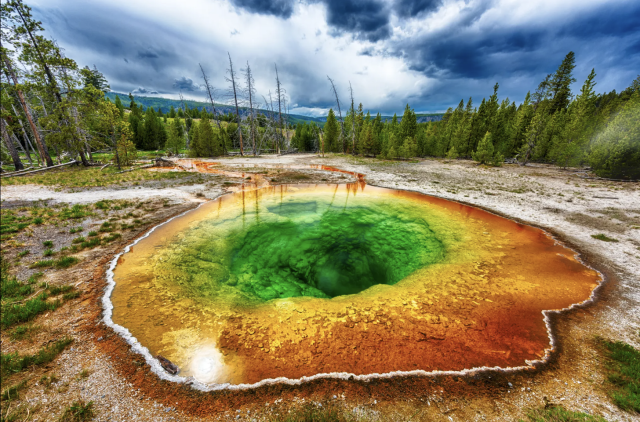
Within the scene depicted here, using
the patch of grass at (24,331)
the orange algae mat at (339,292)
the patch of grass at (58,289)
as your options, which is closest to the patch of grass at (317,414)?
the orange algae mat at (339,292)

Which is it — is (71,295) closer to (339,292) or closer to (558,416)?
(339,292)

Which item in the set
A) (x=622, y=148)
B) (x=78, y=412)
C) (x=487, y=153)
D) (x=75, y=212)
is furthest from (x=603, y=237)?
(x=487, y=153)

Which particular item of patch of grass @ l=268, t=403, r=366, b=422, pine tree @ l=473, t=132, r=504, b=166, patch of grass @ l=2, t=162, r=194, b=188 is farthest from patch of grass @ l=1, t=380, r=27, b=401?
pine tree @ l=473, t=132, r=504, b=166

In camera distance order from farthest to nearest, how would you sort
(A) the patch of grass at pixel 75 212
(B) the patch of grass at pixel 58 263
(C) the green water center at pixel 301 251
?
(A) the patch of grass at pixel 75 212, (C) the green water center at pixel 301 251, (B) the patch of grass at pixel 58 263

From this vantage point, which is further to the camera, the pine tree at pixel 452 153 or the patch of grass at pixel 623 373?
the pine tree at pixel 452 153

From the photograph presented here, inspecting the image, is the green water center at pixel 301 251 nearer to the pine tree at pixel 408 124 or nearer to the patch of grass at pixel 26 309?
the patch of grass at pixel 26 309

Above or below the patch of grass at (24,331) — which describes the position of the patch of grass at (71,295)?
below

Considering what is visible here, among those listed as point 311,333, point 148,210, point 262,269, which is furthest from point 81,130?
point 311,333
